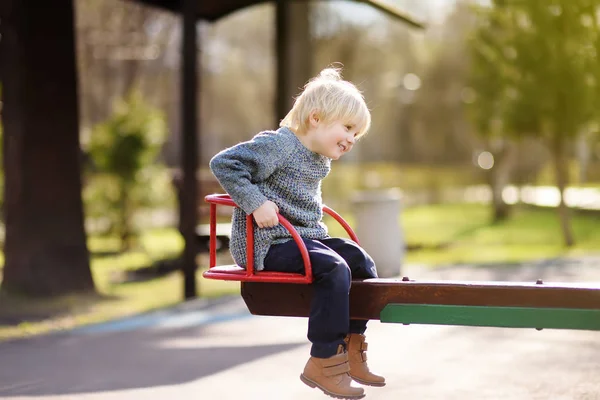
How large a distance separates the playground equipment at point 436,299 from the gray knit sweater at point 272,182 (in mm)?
106

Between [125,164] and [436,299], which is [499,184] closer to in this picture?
[125,164]

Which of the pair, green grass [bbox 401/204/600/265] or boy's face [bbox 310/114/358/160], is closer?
boy's face [bbox 310/114/358/160]

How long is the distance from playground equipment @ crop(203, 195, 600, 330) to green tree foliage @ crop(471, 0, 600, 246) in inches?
509

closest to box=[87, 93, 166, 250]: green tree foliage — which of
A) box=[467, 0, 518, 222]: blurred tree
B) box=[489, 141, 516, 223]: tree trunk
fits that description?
box=[467, 0, 518, 222]: blurred tree

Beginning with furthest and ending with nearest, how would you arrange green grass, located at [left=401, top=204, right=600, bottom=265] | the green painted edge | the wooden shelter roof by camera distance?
green grass, located at [left=401, top=204, right=600, bottom=265] → the wooden shelter roof → the green painted edge

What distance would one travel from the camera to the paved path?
5.76 m

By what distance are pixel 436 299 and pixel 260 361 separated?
116 inches

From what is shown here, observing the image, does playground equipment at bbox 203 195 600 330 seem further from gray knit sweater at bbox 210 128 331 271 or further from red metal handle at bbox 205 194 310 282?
gray knit sweater at bbox 210 128 331 271

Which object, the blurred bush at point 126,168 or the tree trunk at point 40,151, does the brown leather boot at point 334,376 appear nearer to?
the tree trunk at point 40,151

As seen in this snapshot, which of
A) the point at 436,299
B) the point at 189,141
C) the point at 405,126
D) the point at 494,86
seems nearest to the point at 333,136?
the point at 436,299

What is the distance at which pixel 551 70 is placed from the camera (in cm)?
1647

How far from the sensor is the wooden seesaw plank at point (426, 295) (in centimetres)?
384

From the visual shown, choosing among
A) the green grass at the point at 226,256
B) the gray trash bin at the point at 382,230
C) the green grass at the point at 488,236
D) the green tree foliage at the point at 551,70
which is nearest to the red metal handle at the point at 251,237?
the green grass at the point at 226,256

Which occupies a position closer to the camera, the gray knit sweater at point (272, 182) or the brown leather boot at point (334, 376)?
the brown leather boot at point (334, 376)
